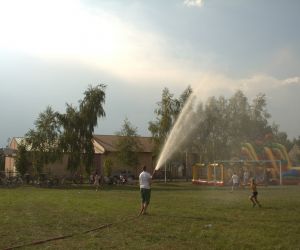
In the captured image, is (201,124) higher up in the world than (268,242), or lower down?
higher up

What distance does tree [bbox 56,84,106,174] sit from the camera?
184 feet

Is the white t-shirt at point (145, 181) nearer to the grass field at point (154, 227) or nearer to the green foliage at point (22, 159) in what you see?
the grass field at point (154, 227)

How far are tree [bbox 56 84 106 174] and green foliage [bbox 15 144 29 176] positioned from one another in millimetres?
6020

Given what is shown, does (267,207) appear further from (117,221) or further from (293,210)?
(117,221)

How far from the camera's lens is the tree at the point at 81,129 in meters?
56.1

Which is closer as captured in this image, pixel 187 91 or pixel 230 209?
pixel 230 209

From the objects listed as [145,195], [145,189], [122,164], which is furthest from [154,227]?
[122,164]

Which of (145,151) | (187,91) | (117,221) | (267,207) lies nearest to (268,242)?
(117,221)

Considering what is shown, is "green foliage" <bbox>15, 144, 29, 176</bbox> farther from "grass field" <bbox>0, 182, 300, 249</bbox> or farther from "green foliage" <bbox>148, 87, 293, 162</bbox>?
"grass field" <bbox>0, 182, 300, 249</bbox>

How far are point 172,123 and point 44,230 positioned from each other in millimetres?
49537

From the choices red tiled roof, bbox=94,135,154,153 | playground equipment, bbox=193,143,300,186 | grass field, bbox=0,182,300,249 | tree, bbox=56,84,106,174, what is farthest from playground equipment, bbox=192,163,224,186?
grass field, bbox=0,182,300,249

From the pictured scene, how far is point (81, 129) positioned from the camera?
Result: 56938mm

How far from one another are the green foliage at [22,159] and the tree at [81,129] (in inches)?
237

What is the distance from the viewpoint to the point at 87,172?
5838cm
